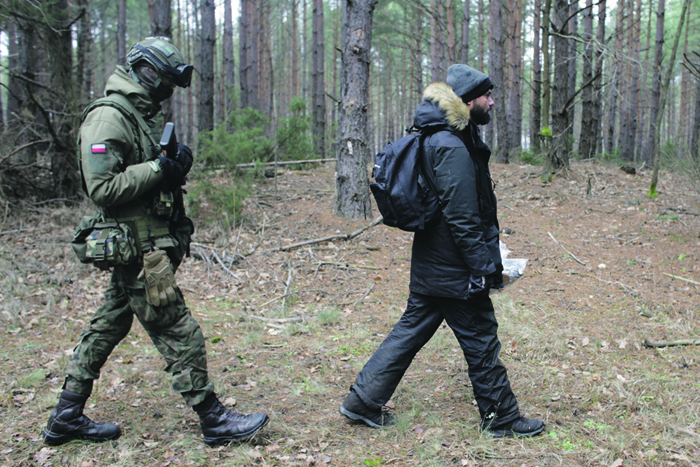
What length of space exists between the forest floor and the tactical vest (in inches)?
51.2

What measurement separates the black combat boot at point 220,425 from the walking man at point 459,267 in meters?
0.69

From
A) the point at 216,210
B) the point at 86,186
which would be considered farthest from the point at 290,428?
the point at 216,210

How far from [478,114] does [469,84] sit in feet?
0.67

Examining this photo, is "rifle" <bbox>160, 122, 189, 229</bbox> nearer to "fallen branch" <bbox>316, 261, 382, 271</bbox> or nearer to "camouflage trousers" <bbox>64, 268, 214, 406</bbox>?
"camouflage trousers" <bbox>64, 268, 214, 406</bbox>

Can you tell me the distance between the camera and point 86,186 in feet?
9.09

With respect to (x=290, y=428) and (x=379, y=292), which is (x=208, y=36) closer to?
(x=379, y=292)

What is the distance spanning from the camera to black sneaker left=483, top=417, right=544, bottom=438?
3.04 metres

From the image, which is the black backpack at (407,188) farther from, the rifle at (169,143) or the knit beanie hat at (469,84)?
the rifle at (169,143)

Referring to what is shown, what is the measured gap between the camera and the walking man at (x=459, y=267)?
2.81 metres

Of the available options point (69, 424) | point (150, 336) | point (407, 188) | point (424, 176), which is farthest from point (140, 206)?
point (424, 176)

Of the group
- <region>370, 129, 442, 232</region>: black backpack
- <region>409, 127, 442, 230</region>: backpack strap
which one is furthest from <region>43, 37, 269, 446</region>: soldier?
<region>409, 127, 442, 230</region>: backpack strap

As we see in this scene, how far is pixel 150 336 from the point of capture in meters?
2.96

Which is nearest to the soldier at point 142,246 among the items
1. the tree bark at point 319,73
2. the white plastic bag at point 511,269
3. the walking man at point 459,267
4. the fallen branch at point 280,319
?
the walking man at point 459,267

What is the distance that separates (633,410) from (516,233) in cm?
486
